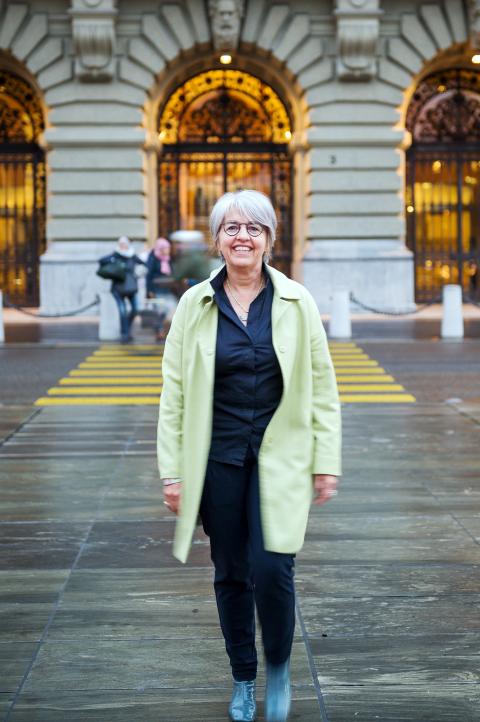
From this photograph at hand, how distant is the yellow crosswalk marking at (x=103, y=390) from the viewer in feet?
45.7

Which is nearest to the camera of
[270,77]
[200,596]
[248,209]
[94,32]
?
[248,209]

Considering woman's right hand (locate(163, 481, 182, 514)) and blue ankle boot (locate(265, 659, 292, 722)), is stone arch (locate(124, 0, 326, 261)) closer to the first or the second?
woman's right hand (locate(163, 481, 182, 514))

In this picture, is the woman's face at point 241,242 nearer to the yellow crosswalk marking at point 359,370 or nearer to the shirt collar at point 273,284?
the shirt collar at point 273,284

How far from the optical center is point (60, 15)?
26516mm

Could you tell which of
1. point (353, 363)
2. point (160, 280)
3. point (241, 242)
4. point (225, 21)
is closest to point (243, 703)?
point (241, 242)

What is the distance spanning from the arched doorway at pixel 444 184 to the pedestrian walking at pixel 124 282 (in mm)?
9955

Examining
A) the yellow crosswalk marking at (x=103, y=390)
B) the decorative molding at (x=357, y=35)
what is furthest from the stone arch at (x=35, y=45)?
the yellow crosswalk marking at (x=103, y=390)

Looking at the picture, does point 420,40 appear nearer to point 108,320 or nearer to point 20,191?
point 20,191

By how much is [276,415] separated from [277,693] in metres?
0.95

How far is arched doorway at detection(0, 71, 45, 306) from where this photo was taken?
28359 millimetres

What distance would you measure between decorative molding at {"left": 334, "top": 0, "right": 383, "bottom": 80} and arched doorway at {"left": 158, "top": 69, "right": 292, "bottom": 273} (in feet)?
8.11

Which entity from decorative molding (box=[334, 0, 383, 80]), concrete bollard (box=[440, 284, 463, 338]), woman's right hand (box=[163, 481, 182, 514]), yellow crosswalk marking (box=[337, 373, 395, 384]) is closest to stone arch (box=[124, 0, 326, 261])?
decorative molding (box=[334, 0, 383, 80])

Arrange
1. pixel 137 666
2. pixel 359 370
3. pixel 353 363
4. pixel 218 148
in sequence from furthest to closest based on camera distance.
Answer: pixel 218 148 → pixel 353 363 → pixel 359 370 → pixel 137 666

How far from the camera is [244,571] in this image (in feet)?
14.3
